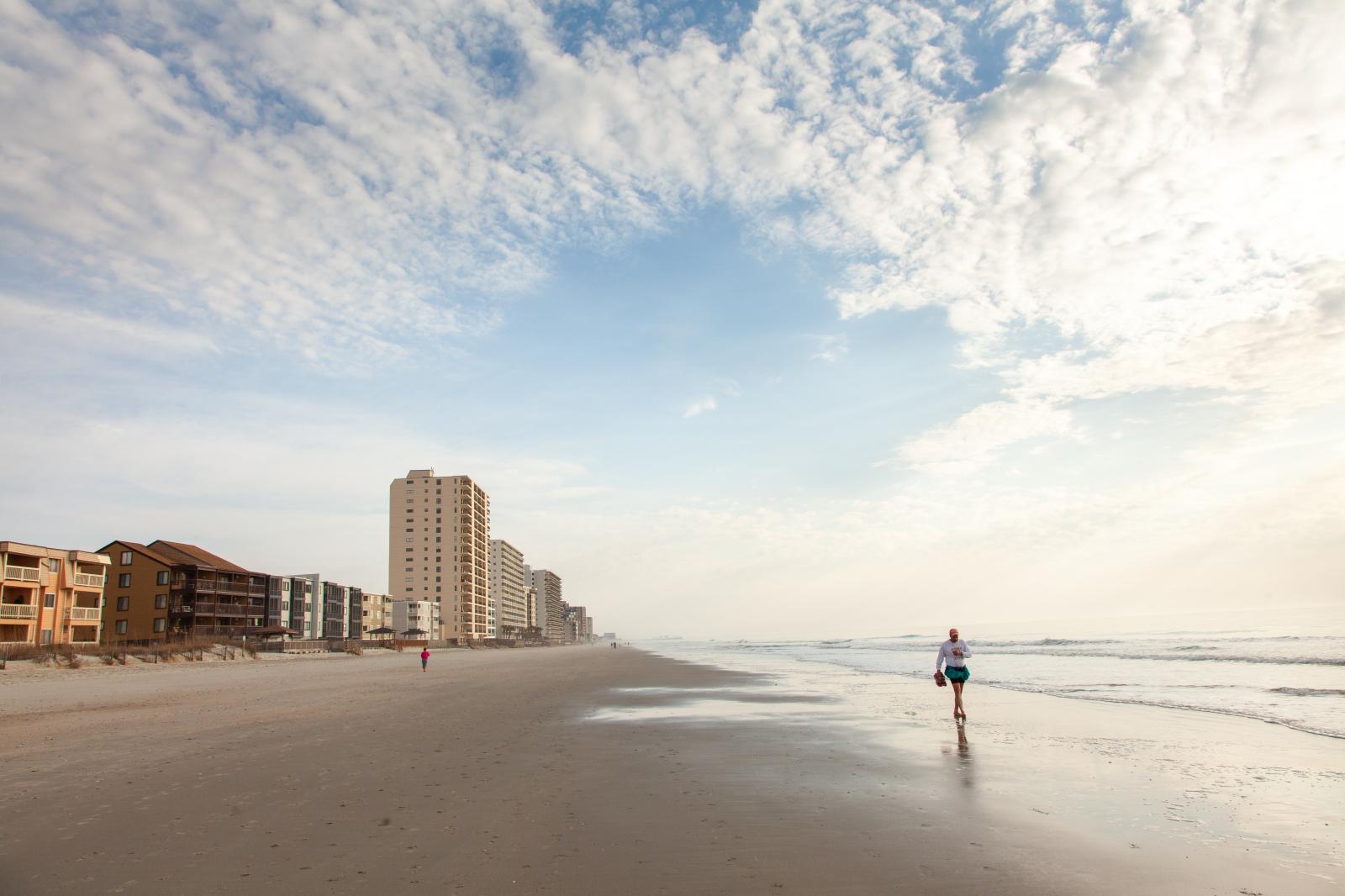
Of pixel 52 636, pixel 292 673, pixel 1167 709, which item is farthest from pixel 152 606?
pixel 1167 709

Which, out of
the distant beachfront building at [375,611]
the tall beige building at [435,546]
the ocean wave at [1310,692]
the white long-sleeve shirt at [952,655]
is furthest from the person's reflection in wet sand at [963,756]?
the tall beige building at [435,546]

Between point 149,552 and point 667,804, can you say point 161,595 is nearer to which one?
point 149,552

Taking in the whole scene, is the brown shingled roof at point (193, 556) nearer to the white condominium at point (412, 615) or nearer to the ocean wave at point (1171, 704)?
the white condominium at point (412, 615)

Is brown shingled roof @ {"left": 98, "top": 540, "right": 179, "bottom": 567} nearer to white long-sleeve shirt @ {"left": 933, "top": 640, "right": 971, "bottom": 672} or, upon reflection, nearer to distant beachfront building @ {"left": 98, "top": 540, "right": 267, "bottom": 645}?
distant beachfront building @ {"left": 98, "top": 540, "right": 267, "bottom": 645}

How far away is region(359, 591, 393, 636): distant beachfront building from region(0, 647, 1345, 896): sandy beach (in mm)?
136577

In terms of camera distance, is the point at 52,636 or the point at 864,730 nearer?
the point at 864,730

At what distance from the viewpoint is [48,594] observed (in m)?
59.1

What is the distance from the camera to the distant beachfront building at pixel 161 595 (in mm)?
82125

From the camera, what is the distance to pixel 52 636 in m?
58.3

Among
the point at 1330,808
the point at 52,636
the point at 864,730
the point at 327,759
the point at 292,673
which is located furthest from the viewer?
the point at 52,636

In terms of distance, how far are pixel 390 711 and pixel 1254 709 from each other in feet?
71.9

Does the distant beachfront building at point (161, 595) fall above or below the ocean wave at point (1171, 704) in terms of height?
above

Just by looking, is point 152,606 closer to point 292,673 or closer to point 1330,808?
point 292,673

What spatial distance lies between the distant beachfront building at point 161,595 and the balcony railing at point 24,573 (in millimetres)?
22015
